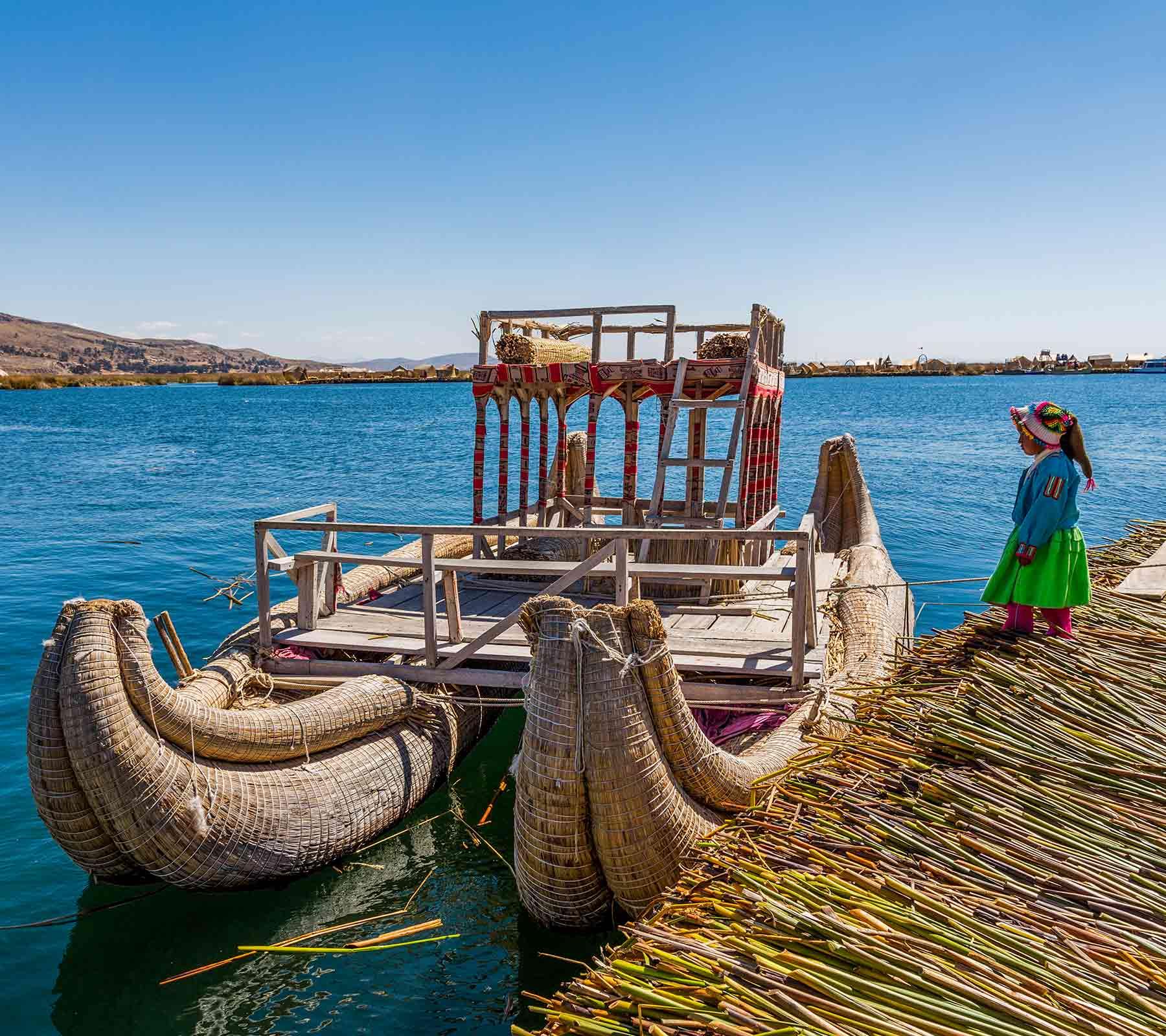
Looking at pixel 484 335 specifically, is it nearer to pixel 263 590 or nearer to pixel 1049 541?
pixel 263 590

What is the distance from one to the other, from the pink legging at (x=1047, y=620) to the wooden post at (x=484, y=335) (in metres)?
7.85

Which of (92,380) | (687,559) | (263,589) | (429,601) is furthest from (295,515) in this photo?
(92,380)

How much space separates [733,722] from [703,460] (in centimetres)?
382

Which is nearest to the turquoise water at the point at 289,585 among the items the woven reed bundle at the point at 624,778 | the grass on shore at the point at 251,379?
the woven reed bundle at the point at 624,778

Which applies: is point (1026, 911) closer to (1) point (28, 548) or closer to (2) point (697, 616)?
(2) point (697, 616)

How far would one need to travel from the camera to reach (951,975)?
120 inches

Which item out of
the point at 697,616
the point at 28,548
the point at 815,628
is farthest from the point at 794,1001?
the point at 28,548

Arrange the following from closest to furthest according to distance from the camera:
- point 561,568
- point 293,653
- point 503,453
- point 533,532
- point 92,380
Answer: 1. point 533,532
2. point 561,568
3. point 293,653
4. point 503,453
5. point 92,380

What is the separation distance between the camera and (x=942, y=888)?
11.7 feet

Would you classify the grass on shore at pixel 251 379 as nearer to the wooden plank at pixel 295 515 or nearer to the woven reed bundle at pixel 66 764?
the wooden plank at pixel 295 515

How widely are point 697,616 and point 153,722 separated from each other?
576 cm

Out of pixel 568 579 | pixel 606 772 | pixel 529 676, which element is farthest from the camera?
pixel 568 579

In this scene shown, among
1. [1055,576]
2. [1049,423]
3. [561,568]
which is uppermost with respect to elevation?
[1049,423]

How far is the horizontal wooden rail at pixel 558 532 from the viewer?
803 cm
